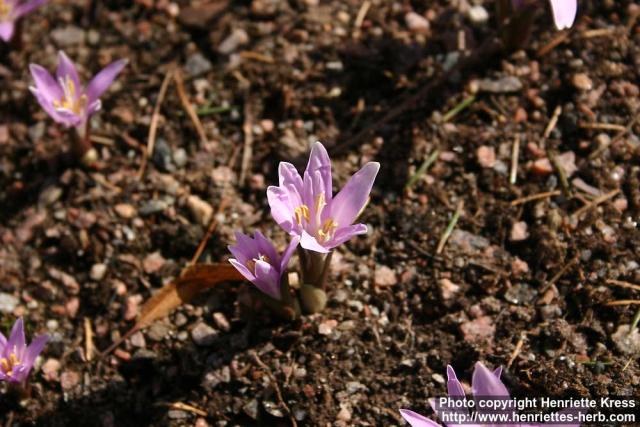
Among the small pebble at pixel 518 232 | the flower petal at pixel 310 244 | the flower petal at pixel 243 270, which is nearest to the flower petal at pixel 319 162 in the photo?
the flower petal at pixel 310 244

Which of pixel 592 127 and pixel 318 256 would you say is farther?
pixel 592 127

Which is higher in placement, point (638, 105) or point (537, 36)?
point (537, 36)

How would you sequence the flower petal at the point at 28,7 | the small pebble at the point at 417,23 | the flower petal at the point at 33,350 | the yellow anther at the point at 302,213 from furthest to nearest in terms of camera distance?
the small pebble at the point at 417,23
the flower petal at the point at 28,7
the flower petal at the point at 33,350
the yellow anther at the point at 302,213

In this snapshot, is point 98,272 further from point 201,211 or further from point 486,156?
point 486,156

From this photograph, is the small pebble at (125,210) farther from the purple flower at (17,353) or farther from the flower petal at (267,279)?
the flower petal at (267,279)

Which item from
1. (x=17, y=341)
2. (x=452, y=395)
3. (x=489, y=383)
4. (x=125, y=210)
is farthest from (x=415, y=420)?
(x=125, y=210)

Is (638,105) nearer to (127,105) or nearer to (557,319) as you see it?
(557,319)

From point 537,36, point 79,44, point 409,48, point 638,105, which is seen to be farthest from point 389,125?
point 79,44
